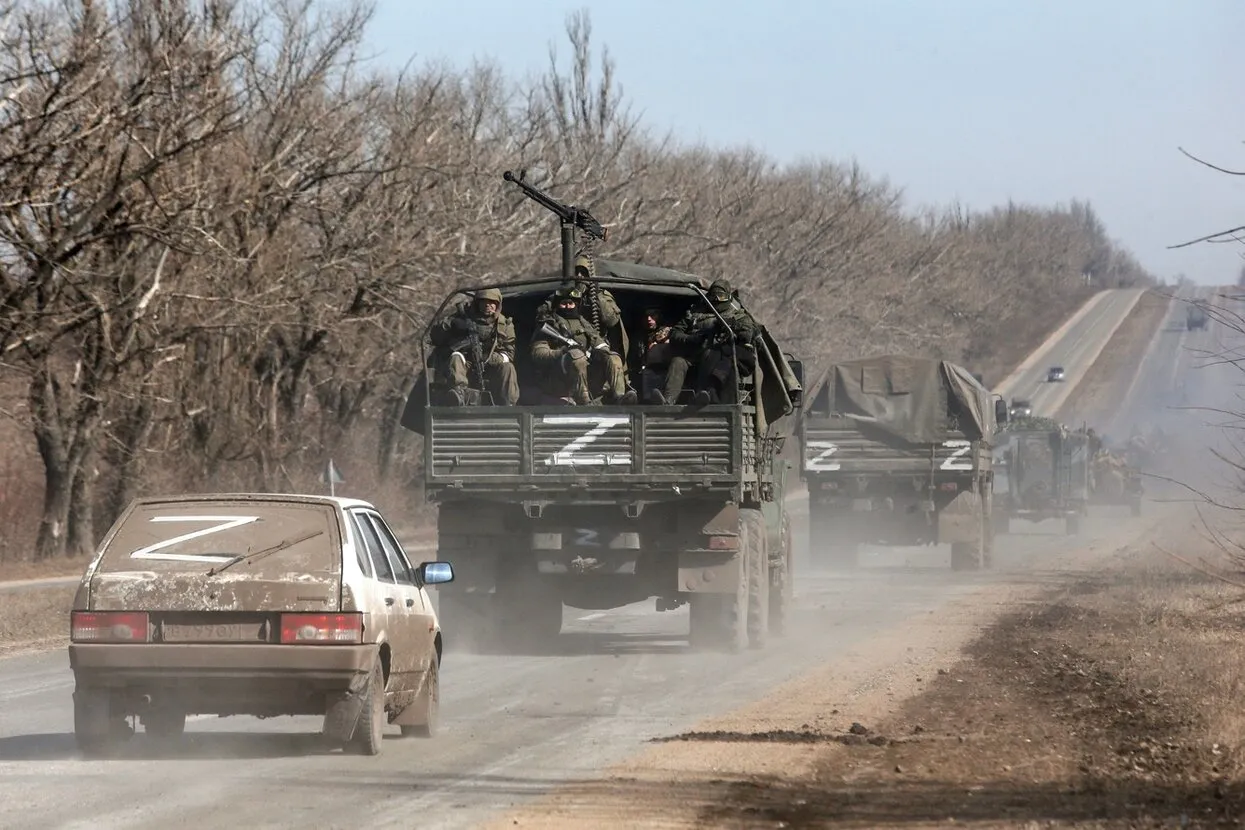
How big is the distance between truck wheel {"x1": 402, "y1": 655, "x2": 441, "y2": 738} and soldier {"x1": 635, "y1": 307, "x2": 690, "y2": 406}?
5756mm

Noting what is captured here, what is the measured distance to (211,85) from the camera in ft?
96.1

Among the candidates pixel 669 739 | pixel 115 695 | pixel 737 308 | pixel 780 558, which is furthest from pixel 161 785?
pixel 780 558

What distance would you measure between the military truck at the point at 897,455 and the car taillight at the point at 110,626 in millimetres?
20632

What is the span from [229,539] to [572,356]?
23.7 feet

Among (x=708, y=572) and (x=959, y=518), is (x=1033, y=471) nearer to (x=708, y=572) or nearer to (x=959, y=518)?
(x=959, y=518)

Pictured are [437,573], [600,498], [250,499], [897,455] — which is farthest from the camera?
[897,455]

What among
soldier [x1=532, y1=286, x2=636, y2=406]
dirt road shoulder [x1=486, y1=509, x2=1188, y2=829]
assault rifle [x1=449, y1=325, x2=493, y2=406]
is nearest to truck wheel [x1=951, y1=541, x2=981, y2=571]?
dirt road shoulder [x1=486, y1=509, x2=1188, y2=829]

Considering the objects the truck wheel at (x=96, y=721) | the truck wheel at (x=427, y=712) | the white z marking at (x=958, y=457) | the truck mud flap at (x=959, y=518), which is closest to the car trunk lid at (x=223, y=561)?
the truck wheel at (x=96, y=721)

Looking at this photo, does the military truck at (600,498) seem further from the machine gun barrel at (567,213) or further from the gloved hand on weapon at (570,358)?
the machine gun barrel at (567,213)

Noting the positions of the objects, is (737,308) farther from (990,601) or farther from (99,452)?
(99,452)

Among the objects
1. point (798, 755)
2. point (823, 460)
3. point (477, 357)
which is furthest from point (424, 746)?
point (823, 460)

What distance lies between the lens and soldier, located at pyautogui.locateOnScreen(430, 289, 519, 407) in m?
16.9

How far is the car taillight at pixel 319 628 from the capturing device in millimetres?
9648

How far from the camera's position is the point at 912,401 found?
2956cm
